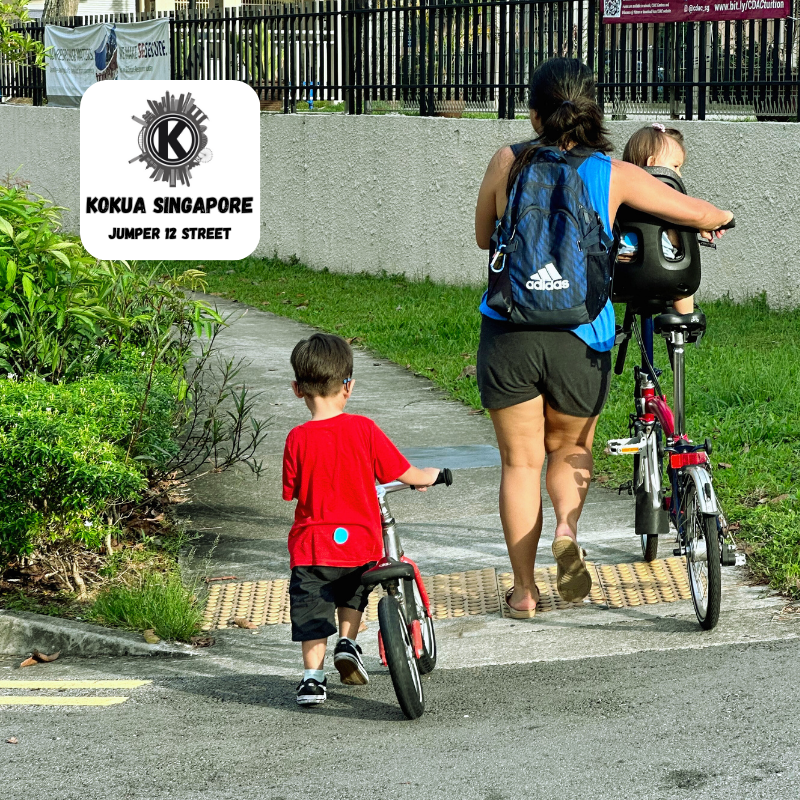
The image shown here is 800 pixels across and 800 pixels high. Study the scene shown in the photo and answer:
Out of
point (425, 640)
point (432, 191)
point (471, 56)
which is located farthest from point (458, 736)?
point (471, 56)

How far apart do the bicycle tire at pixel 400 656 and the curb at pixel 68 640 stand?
1.26 meters

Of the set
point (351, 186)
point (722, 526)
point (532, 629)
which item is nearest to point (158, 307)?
point (532, 629)

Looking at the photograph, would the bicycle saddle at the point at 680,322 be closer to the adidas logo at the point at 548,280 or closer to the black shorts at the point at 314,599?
the adidas logo at the point at 548,280

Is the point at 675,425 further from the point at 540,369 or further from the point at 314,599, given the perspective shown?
the point at 314,599

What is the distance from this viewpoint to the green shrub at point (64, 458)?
5.48 m

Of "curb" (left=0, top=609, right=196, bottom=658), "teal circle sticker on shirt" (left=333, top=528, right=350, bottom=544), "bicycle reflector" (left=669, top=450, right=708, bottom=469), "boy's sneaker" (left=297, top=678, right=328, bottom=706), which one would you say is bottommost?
"curb" (left=0, top=609, right=196, bottom=658)

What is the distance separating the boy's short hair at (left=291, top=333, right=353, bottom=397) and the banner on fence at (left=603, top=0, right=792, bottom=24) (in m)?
7.62

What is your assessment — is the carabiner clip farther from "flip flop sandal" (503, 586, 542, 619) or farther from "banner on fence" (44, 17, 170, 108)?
"banner on fence" (44, 17, 170, 108)

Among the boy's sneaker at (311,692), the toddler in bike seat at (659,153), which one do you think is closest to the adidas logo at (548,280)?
the toddler in bike seat at (659,153)

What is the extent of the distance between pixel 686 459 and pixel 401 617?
1.40 m

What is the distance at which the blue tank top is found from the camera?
4809mm

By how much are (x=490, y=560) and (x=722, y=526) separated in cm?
148

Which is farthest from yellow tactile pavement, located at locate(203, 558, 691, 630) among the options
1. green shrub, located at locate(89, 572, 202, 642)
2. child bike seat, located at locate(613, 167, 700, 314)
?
child bike seat, located at locate(613, 167, 700, 314)

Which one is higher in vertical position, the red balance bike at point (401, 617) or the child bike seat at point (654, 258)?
the child bike seat at point (654, 258)
